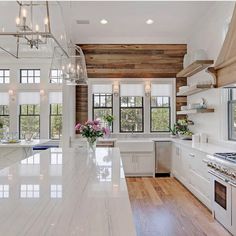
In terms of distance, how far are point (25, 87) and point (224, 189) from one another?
5.96 meters

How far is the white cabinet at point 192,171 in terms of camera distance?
12.9 feet

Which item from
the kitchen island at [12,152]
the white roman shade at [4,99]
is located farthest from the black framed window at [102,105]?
the white roman shade at [4,99]

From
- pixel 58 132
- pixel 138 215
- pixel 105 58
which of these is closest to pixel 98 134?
pixel 138 215

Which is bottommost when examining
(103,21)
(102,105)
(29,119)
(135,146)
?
(135,146)

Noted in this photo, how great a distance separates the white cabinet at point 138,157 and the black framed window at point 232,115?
2.02m

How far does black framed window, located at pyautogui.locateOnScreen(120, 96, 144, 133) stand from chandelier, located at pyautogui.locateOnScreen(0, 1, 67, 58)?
249 centimetres

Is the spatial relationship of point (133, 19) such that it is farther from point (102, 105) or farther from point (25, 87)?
point (25, 87)

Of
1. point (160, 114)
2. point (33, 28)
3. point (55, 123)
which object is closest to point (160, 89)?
point (160, 114)

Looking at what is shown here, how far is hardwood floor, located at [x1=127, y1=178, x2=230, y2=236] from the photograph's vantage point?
3.12 metres

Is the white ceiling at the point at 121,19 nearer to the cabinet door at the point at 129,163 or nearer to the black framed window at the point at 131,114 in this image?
the black framed window at the point at 131,114

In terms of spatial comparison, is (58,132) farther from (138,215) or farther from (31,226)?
(31,226)

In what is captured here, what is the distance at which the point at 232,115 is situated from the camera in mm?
4457

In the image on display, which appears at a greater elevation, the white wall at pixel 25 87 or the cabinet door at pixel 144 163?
the white wall at pixel 25 87

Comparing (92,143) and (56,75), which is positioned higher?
(56,75)
